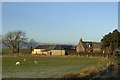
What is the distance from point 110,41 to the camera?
223 feet

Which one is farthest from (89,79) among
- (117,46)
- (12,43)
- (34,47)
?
(34,47)

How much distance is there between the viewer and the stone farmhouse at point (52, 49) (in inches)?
4033

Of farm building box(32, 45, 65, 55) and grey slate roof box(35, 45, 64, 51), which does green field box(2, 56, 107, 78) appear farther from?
grey slate roof box(35, 45, 64, 51)

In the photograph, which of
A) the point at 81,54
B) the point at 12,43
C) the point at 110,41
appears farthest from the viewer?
the point at 12,43

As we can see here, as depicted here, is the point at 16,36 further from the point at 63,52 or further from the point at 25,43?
the point at 63,52

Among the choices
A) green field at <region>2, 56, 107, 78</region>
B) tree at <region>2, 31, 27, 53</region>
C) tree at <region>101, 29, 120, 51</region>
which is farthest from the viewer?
tree at <region>2, 31, 27, 53</region>

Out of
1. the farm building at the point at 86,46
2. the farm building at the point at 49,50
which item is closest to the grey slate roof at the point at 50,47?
the farm building at the point at 49,50

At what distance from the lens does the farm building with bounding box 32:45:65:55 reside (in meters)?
103

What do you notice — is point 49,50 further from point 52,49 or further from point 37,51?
point 37,51

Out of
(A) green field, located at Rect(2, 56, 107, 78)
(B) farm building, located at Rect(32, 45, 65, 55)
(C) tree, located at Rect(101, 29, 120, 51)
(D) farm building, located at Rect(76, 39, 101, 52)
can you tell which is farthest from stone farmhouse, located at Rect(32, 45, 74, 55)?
(A) green field, located at Rect(2, 56, 107, 78)

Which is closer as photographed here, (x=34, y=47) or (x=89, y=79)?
→ (x=89, y=79)

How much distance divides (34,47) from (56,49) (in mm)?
13568

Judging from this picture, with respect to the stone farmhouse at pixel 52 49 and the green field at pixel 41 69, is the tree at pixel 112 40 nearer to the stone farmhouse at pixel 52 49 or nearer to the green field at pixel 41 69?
the green field at pixel 41 69

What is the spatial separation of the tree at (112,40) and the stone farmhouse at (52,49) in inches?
1167
